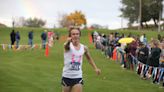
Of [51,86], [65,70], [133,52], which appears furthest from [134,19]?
[65,70]

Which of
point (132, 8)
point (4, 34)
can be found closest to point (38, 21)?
point (132, 8)

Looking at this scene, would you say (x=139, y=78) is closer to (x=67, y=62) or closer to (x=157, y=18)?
(x=67, y=62)

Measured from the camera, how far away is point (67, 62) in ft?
30.7

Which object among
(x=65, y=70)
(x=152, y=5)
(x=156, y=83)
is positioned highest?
(x=152, y=5)

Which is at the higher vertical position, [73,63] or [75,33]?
[75,33]

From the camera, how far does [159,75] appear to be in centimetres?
1867

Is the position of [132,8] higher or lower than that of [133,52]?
higher

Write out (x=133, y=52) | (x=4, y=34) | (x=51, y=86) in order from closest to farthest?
1. (x=51, y=86)
2. (x=133, y=52)
3. (x=4, y=34)

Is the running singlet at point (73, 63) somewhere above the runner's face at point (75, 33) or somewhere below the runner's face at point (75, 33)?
below

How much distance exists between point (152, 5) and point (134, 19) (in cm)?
561

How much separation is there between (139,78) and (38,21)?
12246cm

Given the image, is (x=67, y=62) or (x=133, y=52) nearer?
(x=67, y=62)

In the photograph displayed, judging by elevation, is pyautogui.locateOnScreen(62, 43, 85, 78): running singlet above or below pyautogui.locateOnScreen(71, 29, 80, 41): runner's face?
below

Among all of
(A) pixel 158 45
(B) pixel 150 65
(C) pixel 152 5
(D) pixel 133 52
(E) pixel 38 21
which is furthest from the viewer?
(E) pixel 38 21
